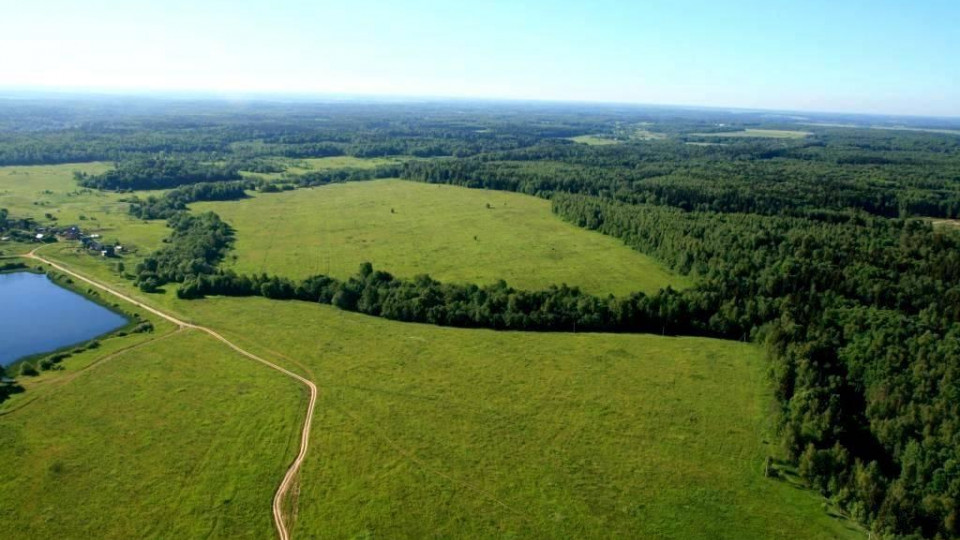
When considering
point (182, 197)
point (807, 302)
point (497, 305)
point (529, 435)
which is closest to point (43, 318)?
point (497, 305)

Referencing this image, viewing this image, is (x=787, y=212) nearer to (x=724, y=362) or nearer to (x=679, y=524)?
(x=724, y=362)

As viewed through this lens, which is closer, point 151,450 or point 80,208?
point 151,450

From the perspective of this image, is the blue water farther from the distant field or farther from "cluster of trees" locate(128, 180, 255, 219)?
"cluster of trees" locate(128, 180, 255, 219)

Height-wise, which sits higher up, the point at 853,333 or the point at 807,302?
the point at 807,302

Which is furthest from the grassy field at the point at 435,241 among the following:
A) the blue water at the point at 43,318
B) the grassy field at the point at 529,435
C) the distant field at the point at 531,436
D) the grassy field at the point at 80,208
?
the distant field at the point at 531,436

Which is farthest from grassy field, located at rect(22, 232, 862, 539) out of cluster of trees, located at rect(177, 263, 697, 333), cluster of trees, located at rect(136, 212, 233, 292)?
cluster of trees, located at rect(136, 212, 233, 292)

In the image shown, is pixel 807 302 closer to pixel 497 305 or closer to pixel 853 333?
pixel 853 333

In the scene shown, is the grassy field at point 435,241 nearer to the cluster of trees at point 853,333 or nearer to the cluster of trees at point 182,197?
the cluster of trees at point 182,197
